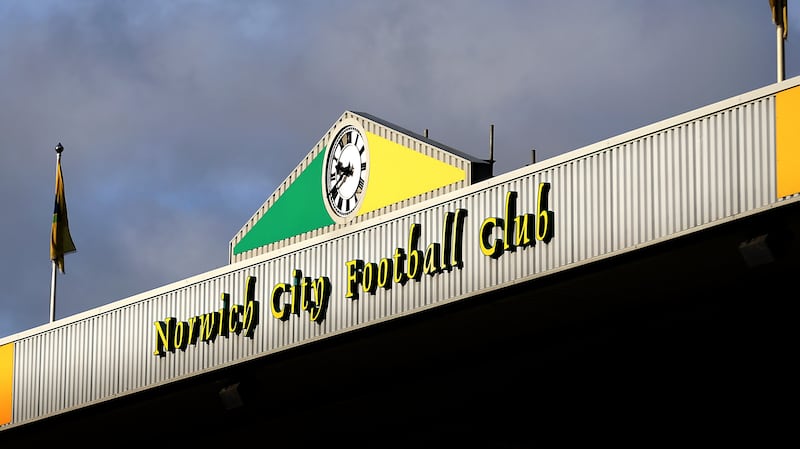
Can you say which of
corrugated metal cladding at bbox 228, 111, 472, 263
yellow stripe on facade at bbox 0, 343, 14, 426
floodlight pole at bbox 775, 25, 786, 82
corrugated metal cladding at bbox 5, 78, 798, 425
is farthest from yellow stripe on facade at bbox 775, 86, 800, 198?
yellow stripe on facade at bbox 0, 343, 14, 426

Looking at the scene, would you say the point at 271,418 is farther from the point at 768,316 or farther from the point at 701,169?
the point at 701,169

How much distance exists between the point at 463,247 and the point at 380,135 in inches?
610

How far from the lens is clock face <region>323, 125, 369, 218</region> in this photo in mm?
Result: 47062

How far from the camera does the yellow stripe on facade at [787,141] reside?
25.6 metres

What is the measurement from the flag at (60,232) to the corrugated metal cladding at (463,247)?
4427 millimetres

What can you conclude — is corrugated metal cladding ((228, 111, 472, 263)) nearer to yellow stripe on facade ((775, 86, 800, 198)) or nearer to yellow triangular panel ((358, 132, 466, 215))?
yellow triangular panel ((358, 132, 466, 215))

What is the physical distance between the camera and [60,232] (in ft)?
151

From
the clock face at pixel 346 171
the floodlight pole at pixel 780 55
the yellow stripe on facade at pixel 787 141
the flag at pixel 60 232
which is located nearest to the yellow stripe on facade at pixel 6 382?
the flag at pixel 60 232

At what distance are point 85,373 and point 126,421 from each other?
342 centimetres

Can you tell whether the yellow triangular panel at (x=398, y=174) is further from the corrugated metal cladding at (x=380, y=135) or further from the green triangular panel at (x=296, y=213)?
the green triangular panel at (x=296, y=213)

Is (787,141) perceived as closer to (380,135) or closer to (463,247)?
(463,247)

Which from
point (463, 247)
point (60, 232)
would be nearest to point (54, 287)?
point (60, 232)

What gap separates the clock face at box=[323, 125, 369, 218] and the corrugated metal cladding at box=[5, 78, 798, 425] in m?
10.4

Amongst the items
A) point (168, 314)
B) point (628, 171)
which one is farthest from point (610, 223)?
point (168, 314)
